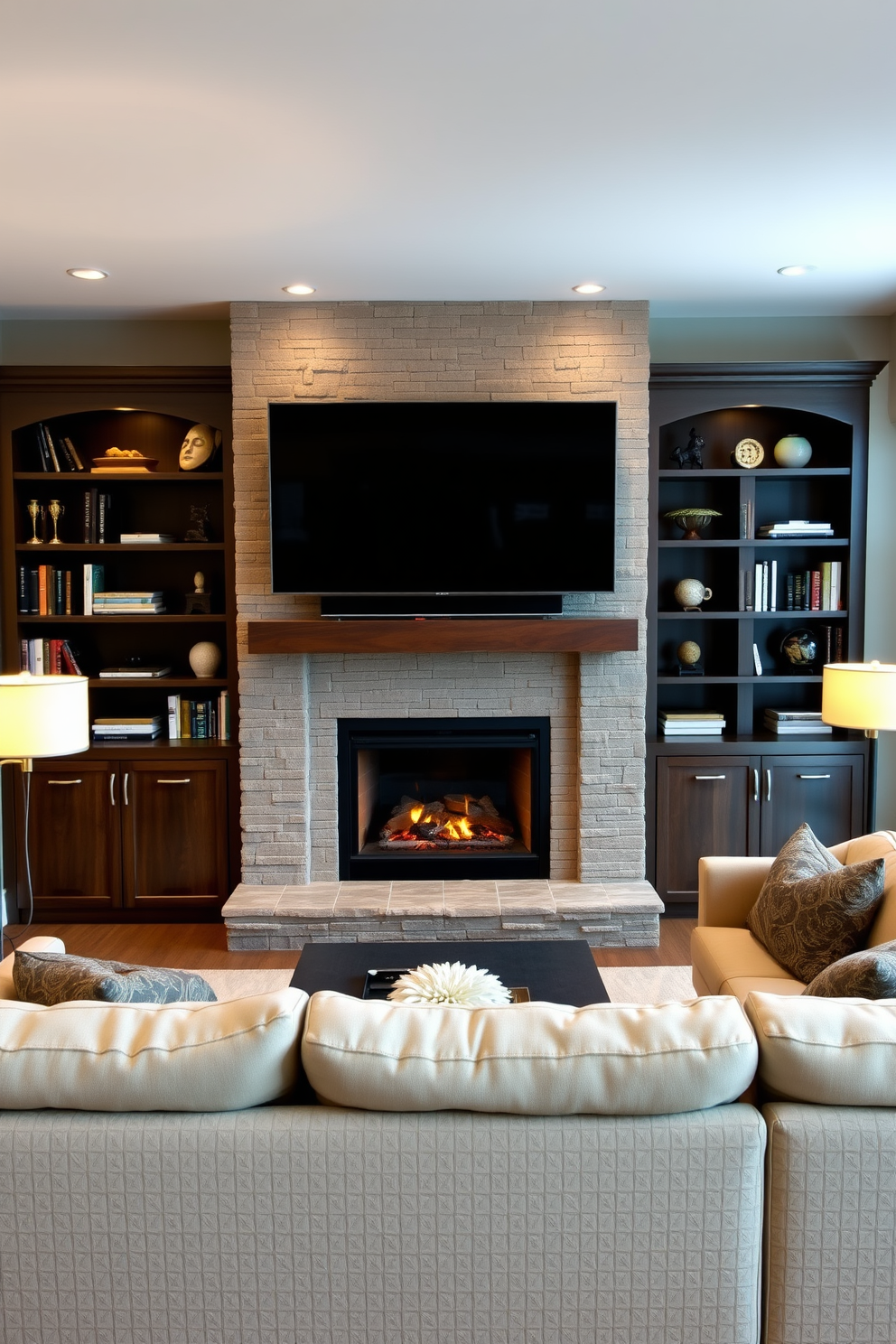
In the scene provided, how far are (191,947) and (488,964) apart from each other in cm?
187

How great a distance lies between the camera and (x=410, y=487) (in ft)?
14.2

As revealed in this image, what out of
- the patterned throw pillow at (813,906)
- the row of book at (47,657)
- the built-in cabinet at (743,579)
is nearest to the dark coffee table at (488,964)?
the patterned throw pillow at (813,906)

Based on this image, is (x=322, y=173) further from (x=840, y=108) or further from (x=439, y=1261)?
(x=439, y=1261)

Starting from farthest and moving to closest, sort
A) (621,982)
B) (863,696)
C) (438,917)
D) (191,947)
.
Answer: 1. (191,947)
2. (438,917)
3. (621,982)
4. (863,696)

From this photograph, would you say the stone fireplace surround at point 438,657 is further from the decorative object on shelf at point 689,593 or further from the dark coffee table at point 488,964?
the dark coffee table at point 488,964

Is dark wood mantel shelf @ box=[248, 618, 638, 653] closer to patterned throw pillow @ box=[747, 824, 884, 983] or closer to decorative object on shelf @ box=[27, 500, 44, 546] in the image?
decorative object on shelf @ box=[27, 500, 44, 546]

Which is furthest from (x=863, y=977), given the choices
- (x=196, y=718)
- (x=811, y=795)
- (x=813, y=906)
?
(x=196, y=718)

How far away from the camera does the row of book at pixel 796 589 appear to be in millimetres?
4707

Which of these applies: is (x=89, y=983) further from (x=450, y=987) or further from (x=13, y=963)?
(x=450, y=987)

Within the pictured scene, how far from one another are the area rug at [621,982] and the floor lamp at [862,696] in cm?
121

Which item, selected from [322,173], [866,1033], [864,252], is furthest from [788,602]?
[866,1033]

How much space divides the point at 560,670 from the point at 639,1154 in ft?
10.1

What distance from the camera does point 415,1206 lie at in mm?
1565

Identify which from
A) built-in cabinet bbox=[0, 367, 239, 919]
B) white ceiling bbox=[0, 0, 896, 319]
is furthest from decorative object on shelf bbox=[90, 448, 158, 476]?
white ceiling bbox=[0, 0, 896, 319]
